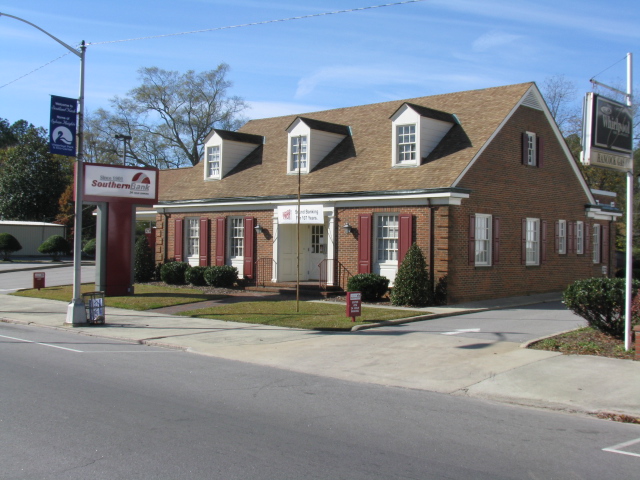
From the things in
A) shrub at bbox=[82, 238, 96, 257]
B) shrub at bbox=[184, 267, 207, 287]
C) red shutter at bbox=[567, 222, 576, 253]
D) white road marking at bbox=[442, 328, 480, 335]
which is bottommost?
white road marking at bbox=[442, 328, 480, 335]

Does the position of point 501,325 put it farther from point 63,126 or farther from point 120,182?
point 120,182

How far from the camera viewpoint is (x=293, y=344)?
14.0 metres

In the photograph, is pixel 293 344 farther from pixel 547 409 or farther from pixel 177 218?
pixel 177 218

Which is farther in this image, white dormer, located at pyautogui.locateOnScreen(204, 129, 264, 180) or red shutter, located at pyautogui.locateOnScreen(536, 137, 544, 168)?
white dormer, located at pyautogui.locateOnScreen(204, 129, 264, 180)

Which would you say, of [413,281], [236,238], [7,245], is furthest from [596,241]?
[7,245]

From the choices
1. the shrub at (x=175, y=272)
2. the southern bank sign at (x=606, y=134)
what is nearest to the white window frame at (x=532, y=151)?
the southern bank sign at (x=606, y=134)

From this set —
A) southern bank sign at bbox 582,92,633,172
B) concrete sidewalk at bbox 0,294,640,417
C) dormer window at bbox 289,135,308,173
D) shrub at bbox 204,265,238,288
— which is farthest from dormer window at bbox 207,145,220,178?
southern bank sign at bbox 582,92,633,172

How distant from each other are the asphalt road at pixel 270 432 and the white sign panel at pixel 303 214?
12303 millimetres

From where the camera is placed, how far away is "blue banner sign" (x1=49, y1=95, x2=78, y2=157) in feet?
54.1

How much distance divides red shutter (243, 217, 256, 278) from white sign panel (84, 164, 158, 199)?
12.3 feet

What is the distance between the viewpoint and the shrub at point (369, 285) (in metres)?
20.7

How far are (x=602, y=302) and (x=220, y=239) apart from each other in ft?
54.8

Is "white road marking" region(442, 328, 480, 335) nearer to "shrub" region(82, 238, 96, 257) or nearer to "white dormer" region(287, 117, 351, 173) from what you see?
"white dormer" region(287, 117, 351, 173)

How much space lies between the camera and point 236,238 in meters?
26.5
